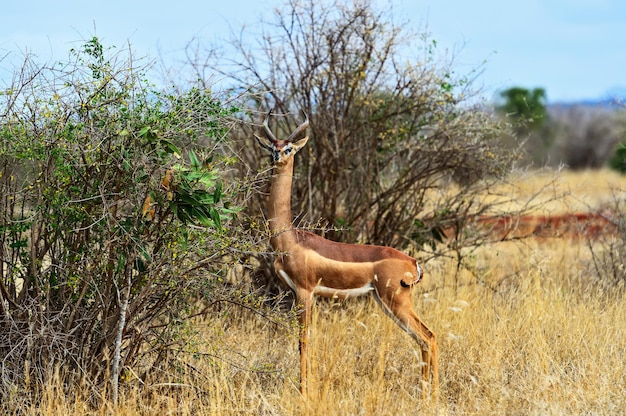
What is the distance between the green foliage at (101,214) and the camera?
4.66 metres

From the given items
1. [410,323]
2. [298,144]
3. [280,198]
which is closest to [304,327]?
[410,323]

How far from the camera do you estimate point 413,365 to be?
5.38m

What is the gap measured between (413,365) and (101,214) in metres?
2.15

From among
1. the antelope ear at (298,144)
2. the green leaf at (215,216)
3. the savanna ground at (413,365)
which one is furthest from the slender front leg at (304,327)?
the green leaf at (215,216)

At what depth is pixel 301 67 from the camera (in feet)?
25.4

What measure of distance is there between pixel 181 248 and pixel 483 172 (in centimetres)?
426

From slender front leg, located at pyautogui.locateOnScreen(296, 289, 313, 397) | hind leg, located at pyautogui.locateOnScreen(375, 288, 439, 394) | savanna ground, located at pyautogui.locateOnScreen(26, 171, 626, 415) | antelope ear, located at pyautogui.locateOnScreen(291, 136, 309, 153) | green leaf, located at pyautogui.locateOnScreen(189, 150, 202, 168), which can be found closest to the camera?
green leaf, located at pyautogui.locateOnScreen(189, 150, 202, 168)

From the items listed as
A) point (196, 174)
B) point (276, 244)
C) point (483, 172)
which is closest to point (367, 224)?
point (483, 172)

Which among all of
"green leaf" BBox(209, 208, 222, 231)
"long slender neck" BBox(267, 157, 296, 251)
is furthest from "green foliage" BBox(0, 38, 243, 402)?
"long slender neck" BBox(267, 157, 296, 251)

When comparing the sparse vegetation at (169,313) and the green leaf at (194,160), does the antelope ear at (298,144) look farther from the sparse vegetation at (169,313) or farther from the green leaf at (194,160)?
the green leaf at (194,160)

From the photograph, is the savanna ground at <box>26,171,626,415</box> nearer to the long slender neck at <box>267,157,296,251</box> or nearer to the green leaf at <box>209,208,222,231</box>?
the long slender neck at <box>267,157,296,251</box>

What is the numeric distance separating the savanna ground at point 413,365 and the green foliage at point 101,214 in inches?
13.6

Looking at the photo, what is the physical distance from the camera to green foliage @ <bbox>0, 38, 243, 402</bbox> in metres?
4.66

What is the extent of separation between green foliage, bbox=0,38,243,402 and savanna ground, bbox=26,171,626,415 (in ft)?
1.13
